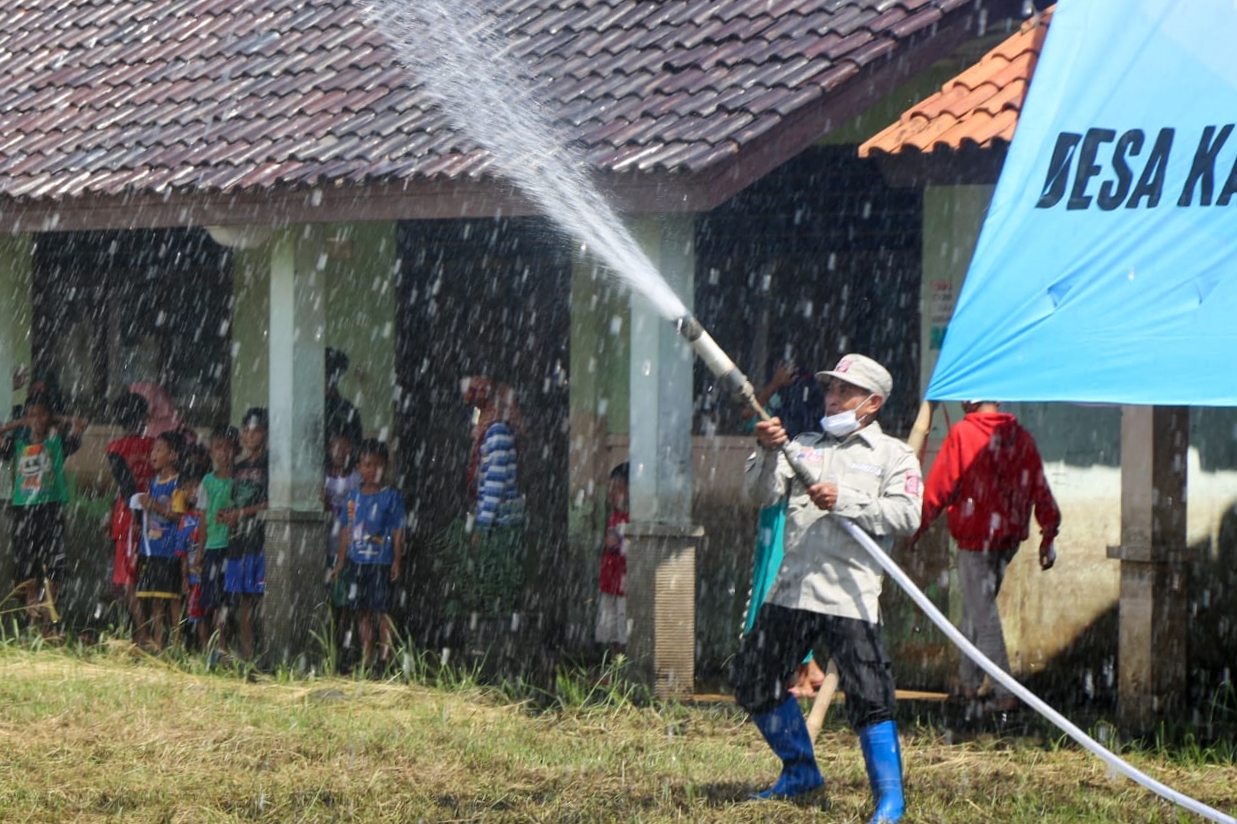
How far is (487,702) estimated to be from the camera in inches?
373

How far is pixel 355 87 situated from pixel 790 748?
5.79 meters

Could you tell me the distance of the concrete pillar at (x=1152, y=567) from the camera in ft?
28.3

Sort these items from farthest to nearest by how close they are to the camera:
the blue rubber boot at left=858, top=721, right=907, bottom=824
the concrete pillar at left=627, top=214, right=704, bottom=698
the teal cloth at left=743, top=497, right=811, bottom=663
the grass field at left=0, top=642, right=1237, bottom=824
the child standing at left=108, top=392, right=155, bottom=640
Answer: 1. the child standing at left=108, top=392, right=155, bottom=640
2. the concrete pillar at left=627, top=214, right=704, bottom=698
3. the teal cloth at left=743, top=497, right=811, bottom=663
4. the grass field at left=0, top=642, right=1237, bottom=824
5. the blue rubber boot at left=858, top=721, right=907, bottom=824

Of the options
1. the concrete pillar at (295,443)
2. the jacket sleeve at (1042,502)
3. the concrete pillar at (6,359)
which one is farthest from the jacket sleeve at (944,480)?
the concrete pillar at (6,359)

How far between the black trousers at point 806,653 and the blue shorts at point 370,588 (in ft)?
14.1

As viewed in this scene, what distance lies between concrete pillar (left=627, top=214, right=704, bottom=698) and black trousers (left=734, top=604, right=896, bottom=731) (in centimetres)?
270

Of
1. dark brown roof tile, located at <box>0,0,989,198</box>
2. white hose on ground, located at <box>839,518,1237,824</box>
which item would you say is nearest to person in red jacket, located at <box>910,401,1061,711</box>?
dark brown roof tile, located at <box>0,0,989,198</box>

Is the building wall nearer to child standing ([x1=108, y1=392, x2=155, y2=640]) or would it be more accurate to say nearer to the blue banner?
child standing ([x1=108, y1=392, x2=155, y2=640])

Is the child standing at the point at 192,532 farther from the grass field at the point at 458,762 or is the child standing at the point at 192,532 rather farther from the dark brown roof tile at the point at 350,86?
the dark brown roof tile at the point at 350,86

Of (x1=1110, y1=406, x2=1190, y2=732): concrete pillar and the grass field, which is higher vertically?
(x1=1110, y1=406, x2=1190, y2=732): concrete pillar

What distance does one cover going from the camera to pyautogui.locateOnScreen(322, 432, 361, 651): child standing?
11.0 m

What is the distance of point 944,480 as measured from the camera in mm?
9422

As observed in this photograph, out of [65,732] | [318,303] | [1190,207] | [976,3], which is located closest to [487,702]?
[65,732]

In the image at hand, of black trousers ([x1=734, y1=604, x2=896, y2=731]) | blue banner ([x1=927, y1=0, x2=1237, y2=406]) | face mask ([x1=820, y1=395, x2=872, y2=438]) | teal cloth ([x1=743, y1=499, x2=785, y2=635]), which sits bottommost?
black trousers ([x1=734, y1=604, x2=896, y2=731])
